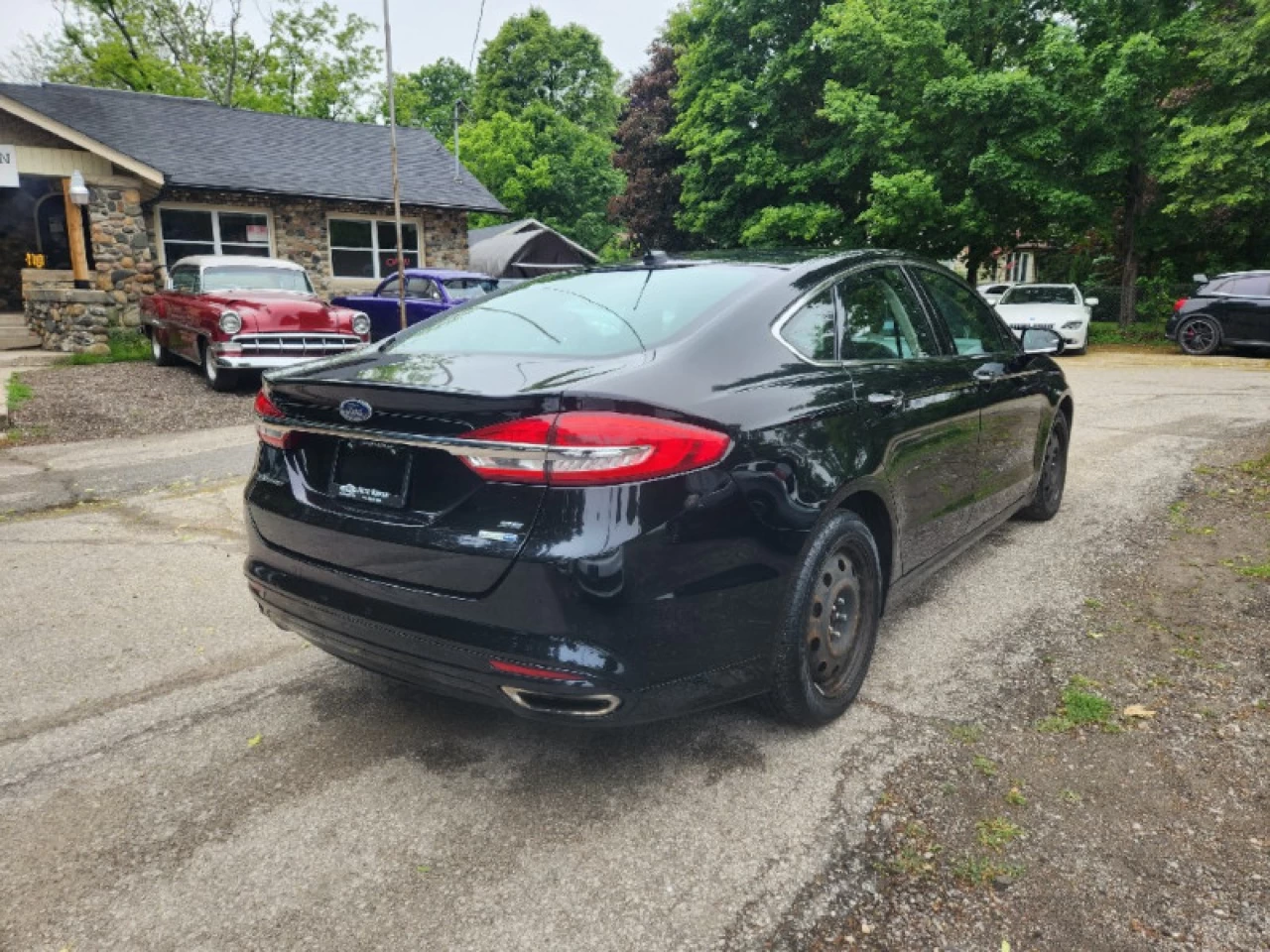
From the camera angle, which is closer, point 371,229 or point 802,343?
point 802,343

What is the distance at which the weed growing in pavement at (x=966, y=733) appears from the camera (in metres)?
2.87

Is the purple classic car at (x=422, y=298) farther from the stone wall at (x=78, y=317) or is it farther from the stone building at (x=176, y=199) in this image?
the stone wall at (x=78, y=317)

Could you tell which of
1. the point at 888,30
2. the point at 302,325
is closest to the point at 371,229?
the point at 302,325

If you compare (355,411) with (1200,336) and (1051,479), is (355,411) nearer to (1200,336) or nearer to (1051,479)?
(1051,479)

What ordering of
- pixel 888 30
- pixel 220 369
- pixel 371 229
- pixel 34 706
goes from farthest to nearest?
pixel 371 229, pixel 888 30, pixel 220 369, pixel 34 706

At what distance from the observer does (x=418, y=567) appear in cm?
236

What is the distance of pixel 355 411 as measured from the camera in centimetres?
249

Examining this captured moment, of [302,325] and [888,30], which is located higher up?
[888,30]

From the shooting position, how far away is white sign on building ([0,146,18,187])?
15672 millimetres

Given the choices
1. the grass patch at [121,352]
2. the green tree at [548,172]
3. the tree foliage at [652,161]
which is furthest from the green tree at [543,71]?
the grass patch at [121,352]

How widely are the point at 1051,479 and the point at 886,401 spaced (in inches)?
109

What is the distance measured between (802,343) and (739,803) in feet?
4.97

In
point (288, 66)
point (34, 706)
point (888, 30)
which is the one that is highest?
point (288, 66)

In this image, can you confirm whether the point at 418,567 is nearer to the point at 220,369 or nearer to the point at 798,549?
the point at 798,549
